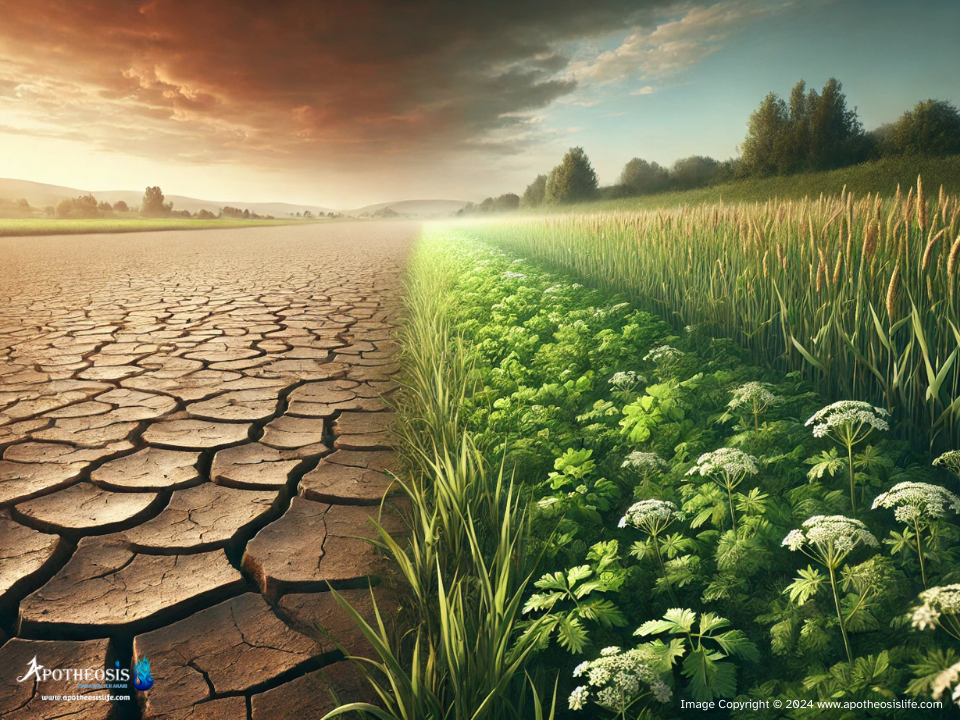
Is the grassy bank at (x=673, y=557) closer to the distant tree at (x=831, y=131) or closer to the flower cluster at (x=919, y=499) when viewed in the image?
the flower cluster at (x=919, y=499)

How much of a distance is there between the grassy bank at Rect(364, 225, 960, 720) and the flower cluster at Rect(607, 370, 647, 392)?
0.07 ft

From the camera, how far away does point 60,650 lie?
1.42 m

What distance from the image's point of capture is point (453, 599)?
145 centimetres

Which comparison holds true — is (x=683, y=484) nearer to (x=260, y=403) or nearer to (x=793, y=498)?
(x=793, y=498)

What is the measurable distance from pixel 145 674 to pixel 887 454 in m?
2.10

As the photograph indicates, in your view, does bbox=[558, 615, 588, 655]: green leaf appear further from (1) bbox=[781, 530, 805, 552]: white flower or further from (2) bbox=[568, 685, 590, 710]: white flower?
(1) bbox=[781, 530, 805, 552]: white flower

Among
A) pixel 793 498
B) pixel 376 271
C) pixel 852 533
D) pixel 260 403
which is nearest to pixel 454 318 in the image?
Answer: pixel 260 403

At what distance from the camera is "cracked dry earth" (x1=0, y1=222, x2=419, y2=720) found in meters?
1.37

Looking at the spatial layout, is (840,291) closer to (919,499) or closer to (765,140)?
(919,499)

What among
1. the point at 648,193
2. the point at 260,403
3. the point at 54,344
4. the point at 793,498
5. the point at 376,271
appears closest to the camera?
the point at 793,498

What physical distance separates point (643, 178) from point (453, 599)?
53586mm
